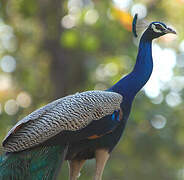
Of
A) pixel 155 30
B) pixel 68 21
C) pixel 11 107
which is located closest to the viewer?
pixel 155 30

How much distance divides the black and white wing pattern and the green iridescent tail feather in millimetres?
71

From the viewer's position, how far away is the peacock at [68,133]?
3760mm

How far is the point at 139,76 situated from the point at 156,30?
1.44 ft

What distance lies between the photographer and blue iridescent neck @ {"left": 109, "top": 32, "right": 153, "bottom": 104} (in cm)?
436

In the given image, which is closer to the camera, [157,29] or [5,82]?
[157,29]

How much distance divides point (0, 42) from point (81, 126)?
8589mm

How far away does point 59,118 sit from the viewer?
12.7 feet

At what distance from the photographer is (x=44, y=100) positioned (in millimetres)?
10258

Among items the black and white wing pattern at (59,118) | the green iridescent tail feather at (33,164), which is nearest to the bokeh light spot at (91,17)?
the black and white wing pattern at (59,118)

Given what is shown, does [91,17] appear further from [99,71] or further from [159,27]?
[159,27]

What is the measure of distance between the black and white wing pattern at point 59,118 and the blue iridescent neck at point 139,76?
21cm

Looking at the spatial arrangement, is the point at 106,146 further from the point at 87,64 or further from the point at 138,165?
the point at 87,64

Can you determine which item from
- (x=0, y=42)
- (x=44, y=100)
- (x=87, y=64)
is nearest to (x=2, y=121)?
(x=44, y=100)

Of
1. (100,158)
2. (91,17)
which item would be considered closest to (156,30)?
(100,158)
